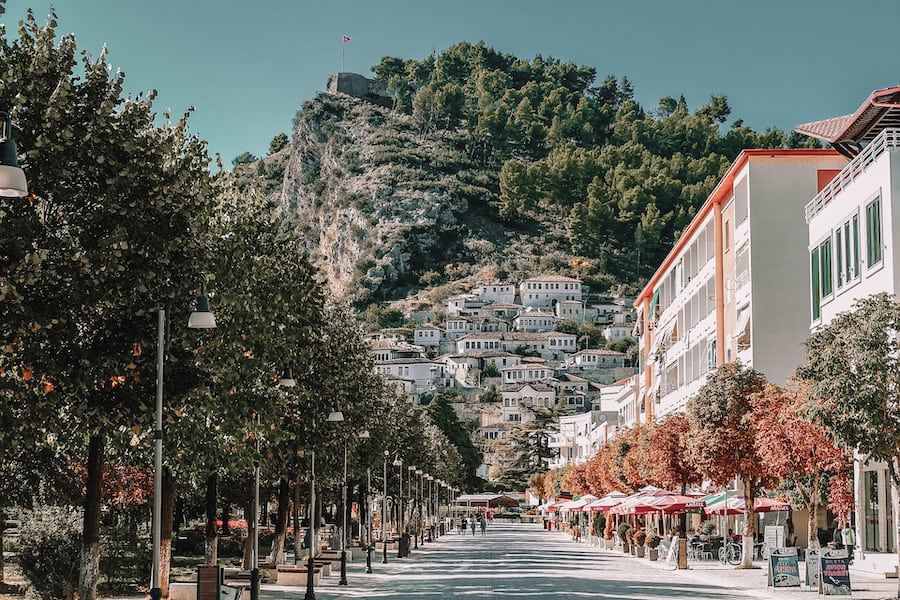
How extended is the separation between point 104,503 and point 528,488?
14493 centimetres

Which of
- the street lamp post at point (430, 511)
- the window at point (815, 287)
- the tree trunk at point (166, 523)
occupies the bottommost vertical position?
the street lamp post at point (430, 511)

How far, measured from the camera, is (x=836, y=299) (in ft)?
137

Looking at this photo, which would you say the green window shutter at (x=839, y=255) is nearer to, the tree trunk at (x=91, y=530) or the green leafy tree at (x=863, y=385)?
the green leafy tree at (x=863, y=385)

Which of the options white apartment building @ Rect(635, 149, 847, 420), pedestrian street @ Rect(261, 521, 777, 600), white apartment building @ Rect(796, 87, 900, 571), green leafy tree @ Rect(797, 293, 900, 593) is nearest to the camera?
green leafy tree @ Rect(797, 293, 900, 593)

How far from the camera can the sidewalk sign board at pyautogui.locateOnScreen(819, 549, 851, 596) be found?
28.5 meters

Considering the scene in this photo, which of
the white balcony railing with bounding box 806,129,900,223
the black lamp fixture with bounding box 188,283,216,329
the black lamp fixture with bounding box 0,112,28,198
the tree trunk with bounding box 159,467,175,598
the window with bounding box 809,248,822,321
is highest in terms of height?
the white balcony railing with bounding box 806,129,900,223

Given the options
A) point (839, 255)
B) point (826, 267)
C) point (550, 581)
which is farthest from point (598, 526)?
point (550, 581)

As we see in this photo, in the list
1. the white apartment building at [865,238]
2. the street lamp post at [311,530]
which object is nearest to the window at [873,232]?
the white apartment building at [865,238]

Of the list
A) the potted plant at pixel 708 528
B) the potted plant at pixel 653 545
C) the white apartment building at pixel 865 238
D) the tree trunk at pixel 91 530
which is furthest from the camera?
the potted plant at pixel 708 528

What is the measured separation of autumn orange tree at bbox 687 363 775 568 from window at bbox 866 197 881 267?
7652mm

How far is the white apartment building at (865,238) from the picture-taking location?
120 ft

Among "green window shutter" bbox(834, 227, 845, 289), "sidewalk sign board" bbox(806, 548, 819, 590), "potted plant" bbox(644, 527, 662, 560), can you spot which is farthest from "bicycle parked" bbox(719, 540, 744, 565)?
"sidewalk sign board" bbox(806, 548, 819, 590)

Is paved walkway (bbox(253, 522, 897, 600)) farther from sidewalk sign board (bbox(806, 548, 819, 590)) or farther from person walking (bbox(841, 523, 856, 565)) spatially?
person walking (bbox(841, 523, 856, 565))

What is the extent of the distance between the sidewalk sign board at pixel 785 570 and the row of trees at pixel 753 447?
3.40 meters
